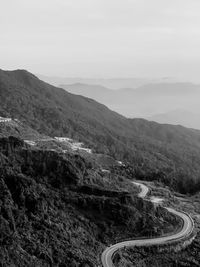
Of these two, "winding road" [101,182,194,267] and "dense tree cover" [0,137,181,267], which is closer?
"dense tree cover" [0,137,181,267]

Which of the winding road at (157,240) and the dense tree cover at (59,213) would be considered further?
the winding road at (157,240)

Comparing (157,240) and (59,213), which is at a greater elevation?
(59,213)

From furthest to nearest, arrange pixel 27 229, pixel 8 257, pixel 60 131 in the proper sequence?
pixel 60 131 → pixel 27 229 → pixel 8 257

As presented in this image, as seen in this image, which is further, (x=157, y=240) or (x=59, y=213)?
(x=157, y=240)

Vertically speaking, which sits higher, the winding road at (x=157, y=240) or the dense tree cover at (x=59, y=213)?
the dense tree cover at (x=59, y=213)

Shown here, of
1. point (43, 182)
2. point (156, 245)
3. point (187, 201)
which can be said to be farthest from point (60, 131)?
point (156, 245)

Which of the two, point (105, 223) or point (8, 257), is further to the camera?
point (105, 223)

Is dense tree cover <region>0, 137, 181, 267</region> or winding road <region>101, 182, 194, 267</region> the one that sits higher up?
dense tree cover <region>0, 137, 181, 267</region>

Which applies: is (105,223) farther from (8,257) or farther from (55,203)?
(8,257)
